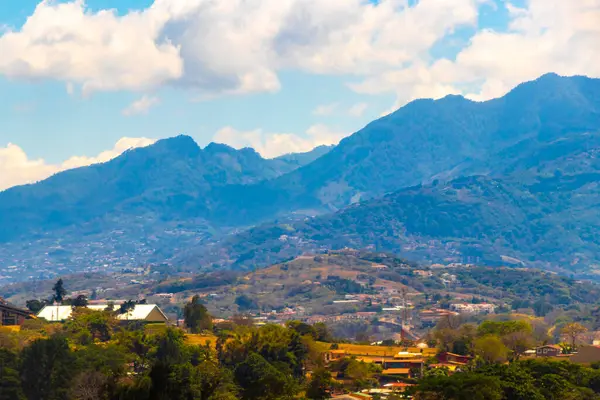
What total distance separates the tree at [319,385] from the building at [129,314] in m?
47.3

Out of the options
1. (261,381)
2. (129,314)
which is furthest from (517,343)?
(129,314)

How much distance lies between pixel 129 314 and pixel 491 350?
5409 cm

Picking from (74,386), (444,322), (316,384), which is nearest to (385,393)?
(316,384)

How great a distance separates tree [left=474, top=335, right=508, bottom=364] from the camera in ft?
346

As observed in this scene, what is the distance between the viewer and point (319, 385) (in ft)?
296

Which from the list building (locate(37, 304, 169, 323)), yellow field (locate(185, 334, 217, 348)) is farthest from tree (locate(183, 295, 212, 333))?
yellow field (locate(185, 334, 217, 348))

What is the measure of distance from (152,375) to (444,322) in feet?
387

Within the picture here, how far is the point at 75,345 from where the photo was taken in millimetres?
102438

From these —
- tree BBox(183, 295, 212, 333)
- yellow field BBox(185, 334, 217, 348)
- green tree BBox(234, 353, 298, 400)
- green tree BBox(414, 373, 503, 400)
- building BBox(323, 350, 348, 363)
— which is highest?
tree BBox(183, 295, 212, 333)

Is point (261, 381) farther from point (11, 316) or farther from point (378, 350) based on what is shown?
point (11, 316)

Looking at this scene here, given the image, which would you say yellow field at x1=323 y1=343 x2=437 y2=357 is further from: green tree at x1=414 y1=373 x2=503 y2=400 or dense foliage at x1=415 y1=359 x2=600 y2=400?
green tree at x1=414 y1=373 x2=503 y2=400

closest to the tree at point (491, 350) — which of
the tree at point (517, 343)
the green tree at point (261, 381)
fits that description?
the tree at point (517, 343)

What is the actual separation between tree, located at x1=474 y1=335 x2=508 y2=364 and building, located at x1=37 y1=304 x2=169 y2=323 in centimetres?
4754

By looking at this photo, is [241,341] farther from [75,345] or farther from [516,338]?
[516,338]
